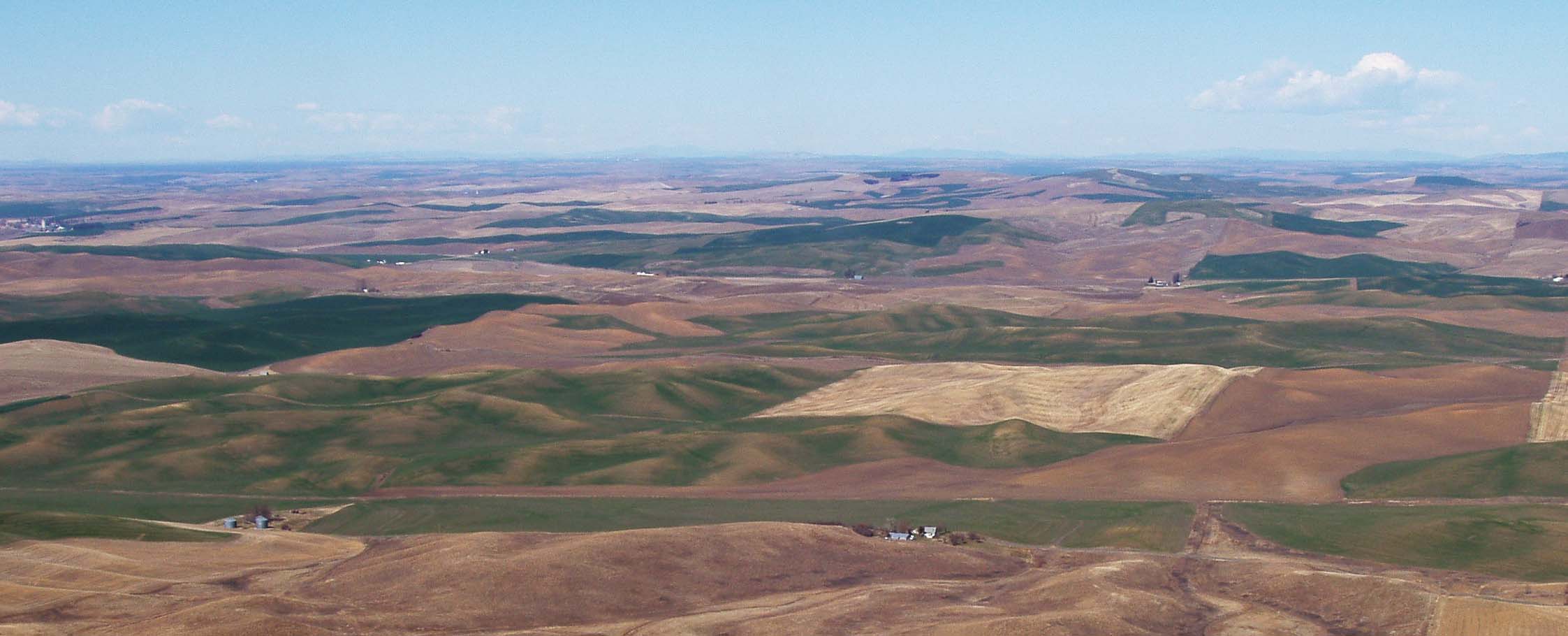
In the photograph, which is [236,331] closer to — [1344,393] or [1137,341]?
[1137,341]

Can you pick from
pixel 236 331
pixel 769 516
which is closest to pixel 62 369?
pixel 236 331

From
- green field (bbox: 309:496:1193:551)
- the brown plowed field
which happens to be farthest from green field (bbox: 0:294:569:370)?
the brown plowed field

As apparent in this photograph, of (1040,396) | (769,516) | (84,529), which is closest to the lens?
(84,529)

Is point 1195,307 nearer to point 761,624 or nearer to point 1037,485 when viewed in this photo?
point 1037,485

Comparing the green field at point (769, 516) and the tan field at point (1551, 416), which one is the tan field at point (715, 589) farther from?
the tan field at point (1551, 416)

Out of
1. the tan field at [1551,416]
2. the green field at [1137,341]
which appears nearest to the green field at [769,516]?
the tan field at [1551,416]

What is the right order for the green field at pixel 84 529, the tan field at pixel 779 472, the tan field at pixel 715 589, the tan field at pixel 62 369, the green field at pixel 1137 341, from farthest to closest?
the green field at pixel 1137 341
the tan field at pixel 62 369
the green field at pixel 84 529
the tan field at pixel 779 472
the tan field at pixel 715 589
